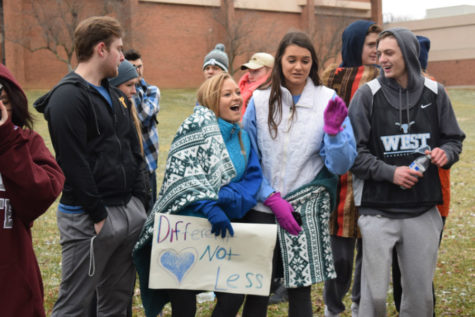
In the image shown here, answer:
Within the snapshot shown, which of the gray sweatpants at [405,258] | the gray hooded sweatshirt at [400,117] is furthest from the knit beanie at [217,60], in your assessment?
the gray sweatpants at [405,258]

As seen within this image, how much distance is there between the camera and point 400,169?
3.61m

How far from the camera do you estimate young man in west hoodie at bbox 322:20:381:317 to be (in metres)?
4.46

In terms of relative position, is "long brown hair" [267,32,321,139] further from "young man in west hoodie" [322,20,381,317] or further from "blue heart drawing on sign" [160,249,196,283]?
"blue heart drawing on sign" [160,249,196,283]

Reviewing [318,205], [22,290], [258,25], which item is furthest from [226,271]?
[258,25]

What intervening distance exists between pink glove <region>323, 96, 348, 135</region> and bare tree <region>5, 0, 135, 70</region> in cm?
3397

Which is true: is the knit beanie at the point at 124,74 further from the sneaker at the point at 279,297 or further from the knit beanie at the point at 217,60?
the sneaker at the point at 279,297

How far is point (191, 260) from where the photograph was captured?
3416mm

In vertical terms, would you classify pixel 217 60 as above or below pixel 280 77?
above

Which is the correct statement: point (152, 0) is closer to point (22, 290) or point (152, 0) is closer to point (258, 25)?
point (258, 25)

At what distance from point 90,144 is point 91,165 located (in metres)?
0.13

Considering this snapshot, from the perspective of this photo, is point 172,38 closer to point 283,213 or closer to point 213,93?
point 213,93

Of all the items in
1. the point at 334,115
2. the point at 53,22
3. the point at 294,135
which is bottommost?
the point at 294,135

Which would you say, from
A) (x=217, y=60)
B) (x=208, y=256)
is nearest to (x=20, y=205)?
(x=208, y=256)

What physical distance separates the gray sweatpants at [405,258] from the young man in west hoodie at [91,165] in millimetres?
1600
